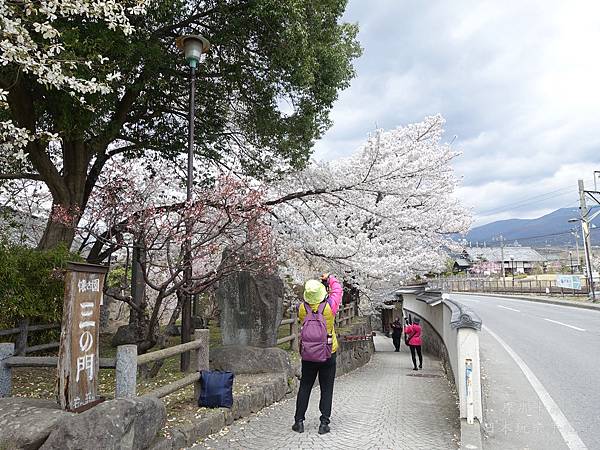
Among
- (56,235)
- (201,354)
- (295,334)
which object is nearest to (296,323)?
(295,334)

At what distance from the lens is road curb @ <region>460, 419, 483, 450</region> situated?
14.7 feet

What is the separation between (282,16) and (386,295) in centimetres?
1539

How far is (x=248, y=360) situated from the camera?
24.5ft

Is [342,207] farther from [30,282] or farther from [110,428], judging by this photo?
[110,428]

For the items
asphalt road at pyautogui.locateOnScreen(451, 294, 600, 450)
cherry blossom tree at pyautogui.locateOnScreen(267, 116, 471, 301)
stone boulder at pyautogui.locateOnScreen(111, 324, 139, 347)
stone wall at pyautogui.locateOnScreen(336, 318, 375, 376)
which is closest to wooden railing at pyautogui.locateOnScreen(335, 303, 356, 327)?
stone wall at pyautogui.locateOnScreen(336, 318, 375, 376)

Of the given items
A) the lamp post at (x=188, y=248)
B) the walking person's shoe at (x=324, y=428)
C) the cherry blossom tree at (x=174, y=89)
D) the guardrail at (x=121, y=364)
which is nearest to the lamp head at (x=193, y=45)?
the lamp post at (x=188, y=248)

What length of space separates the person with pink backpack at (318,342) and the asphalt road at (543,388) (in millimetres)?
1880

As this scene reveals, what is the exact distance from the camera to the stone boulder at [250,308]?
8.10 m

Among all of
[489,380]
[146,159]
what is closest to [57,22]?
[146,159]

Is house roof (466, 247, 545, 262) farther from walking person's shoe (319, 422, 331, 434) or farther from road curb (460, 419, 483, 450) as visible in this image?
walking person's shoe (319, 422, 331, 434)

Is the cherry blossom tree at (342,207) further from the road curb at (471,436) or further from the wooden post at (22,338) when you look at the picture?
the road curb at (471,436)

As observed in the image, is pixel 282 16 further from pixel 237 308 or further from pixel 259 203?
pixel 237 308

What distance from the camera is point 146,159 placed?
446 inches

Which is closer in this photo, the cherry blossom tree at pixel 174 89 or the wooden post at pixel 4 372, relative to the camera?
the wooden post at pixel 4 372
